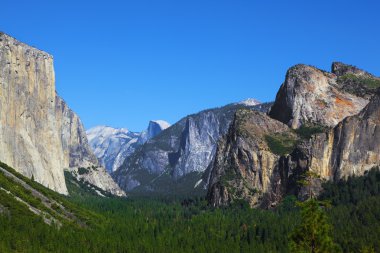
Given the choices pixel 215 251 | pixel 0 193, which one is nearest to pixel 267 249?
pixel 215 251

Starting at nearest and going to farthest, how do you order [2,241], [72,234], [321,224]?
[321,224]
[2,241]
[72,234]

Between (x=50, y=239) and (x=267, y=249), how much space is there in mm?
65373

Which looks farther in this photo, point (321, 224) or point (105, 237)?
point (105, 237)

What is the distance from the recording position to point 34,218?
619 ft

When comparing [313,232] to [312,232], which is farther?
[312,232]

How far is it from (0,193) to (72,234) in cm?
2794

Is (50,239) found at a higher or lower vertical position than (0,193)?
lower

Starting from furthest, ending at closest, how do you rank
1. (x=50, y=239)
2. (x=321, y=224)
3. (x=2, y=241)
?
(x=50, y=239) < (x=2, y=241) < (x=321, y=224)

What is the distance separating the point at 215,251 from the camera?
196m

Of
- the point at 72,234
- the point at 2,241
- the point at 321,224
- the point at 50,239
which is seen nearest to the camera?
the point at 321,224

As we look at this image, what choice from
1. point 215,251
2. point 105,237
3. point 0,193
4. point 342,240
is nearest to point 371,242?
point 342,240

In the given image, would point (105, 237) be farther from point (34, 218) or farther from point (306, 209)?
point (306, 209)

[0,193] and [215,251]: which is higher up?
[0,193]

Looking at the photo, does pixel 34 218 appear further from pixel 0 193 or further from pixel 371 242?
pixel 371 242
